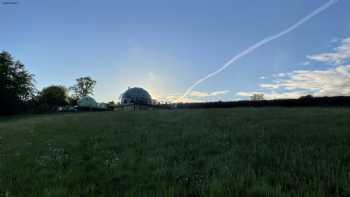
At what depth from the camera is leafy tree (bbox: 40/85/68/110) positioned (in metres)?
90.3

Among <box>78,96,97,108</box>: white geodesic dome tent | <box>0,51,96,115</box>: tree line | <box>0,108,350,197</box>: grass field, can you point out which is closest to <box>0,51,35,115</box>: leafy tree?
<box>0,51,96,115</box>: tree line

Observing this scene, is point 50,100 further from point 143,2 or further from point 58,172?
point 58,172

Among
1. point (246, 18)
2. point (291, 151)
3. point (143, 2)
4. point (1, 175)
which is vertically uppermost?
point (143, 2)

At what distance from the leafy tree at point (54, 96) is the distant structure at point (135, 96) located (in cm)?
3314

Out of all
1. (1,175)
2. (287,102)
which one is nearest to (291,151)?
(1,175)

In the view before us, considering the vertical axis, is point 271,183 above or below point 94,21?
below

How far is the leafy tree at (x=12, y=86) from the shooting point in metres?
52.4

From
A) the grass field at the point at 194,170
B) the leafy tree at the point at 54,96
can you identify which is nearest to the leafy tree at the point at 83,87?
the leafy tree at the point at 54,96

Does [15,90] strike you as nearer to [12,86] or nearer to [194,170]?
[12,86]

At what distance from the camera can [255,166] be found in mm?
4863

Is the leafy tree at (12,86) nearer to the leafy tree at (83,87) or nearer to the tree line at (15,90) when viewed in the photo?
the tree line at (15,90)

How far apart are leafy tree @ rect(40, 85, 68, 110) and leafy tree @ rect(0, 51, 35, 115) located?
1105 inches

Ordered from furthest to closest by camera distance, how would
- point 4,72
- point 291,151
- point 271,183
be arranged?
point 4,72
point 291,151
point 271,183

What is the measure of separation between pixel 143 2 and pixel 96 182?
46.9 ft
